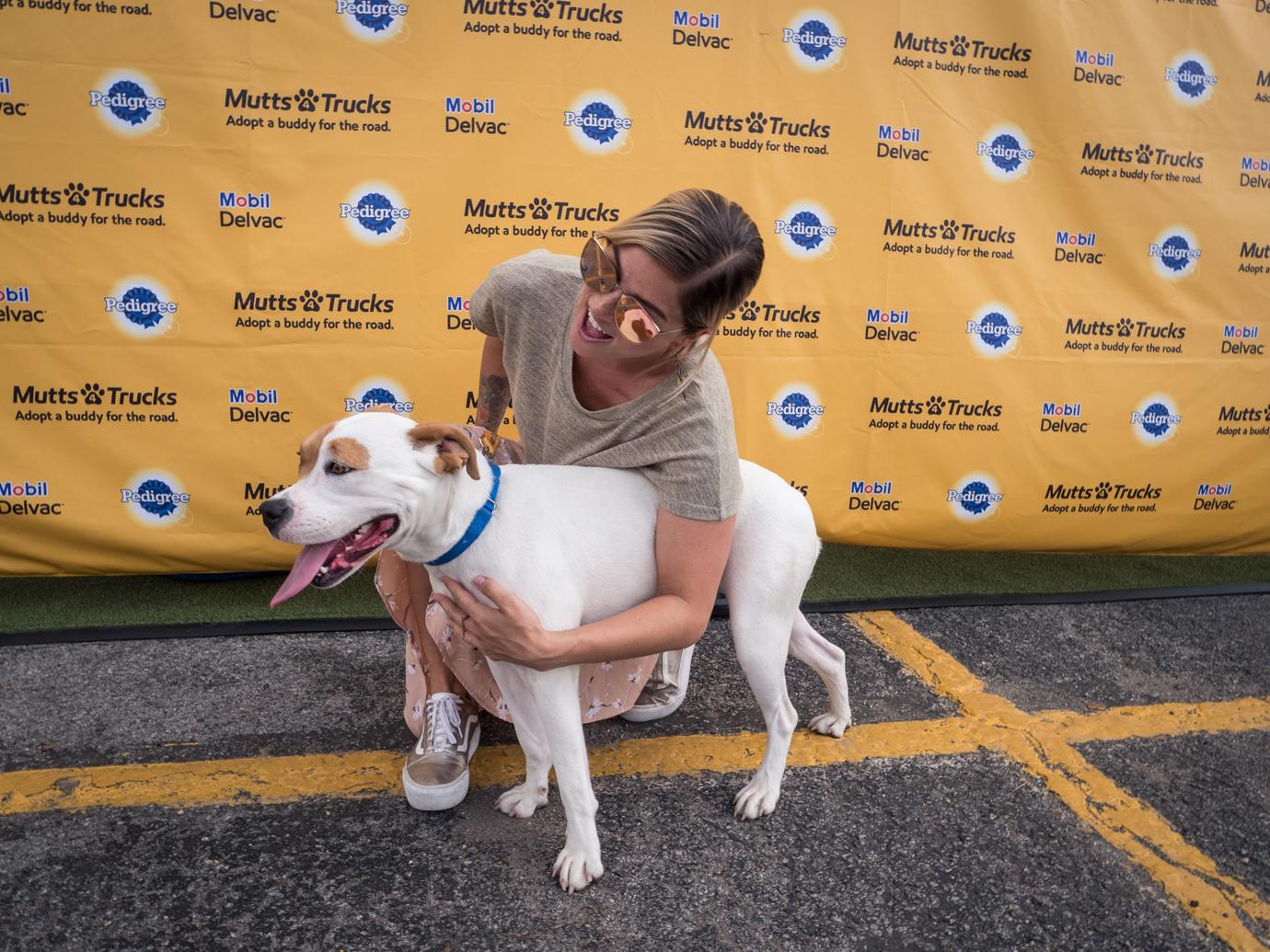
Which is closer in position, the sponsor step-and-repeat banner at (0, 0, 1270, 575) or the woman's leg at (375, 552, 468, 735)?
the woman's leg at (375, 552, 468, 735)

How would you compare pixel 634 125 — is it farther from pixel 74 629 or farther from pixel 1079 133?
pixel 74 629

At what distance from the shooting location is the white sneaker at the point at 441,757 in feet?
8.11

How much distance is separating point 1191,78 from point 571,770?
14.8ft

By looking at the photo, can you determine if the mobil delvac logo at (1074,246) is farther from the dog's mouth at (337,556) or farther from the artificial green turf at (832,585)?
the dog's mouth at (337,556)

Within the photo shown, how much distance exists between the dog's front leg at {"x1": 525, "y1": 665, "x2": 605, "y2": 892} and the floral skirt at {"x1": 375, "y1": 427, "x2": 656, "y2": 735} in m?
0.37

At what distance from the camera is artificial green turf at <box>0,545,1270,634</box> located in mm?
3686

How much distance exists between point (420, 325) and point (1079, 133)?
333 cm

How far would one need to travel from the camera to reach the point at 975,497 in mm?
4496

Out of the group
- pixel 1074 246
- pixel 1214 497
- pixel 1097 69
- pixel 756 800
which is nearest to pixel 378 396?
pixel 756 800

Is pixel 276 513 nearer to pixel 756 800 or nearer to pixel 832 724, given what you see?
pixel 756 800

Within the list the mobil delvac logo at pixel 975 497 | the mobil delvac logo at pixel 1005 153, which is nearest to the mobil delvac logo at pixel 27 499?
the mobil delvac logo at pixel 975 497

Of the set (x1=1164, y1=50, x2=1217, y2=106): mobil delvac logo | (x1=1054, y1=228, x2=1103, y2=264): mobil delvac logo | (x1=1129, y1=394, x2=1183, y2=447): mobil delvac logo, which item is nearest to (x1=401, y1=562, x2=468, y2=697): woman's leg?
(x1=1054, y1=228, x2=1103, y2=264): mobil delvac logo

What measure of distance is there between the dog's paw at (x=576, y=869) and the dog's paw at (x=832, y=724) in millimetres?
1013

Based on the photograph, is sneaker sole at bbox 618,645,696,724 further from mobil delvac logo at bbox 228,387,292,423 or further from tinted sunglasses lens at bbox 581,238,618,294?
mobil delvac logo at bbox 228,387,292,423
